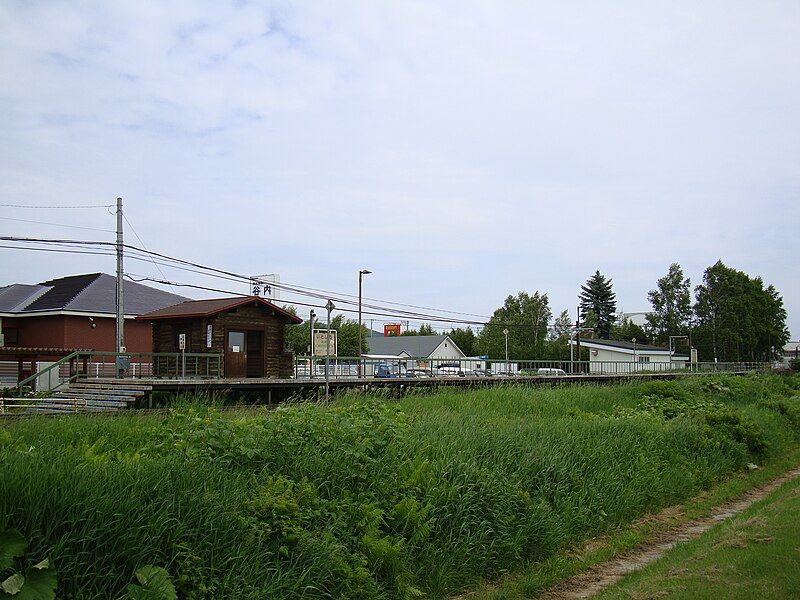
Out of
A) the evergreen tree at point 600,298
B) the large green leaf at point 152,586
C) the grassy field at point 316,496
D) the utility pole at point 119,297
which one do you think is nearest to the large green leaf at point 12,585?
the grassy field at point 316,496

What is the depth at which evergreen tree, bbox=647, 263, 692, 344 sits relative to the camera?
83.1 meters

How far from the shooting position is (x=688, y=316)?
83.4m

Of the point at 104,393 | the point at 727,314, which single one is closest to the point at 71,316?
the point at 104,393

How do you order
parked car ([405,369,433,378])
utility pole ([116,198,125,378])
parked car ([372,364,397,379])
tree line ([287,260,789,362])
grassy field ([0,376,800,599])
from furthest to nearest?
tree line ([287,260,789,362])
parked car ([405,369,433,378])
parked car ([372,364,397,379])
utility pole ([116,198,125,378])
grassy field ([0,376,800,599])

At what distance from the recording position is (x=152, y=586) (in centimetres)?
497

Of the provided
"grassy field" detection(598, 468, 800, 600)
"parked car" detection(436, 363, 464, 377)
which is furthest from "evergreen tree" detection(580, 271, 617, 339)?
"grassy field" detection(598, 468, 800, 600)

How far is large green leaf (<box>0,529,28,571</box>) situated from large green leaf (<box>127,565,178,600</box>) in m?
0.76

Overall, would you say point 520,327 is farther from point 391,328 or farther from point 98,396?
point 98,396

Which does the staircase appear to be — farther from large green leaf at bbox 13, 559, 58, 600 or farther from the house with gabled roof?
the house with gabled roof

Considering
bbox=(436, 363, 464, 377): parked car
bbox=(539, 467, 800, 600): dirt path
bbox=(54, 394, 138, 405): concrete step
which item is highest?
bbox=(54, 394, 138, 405): concrete step

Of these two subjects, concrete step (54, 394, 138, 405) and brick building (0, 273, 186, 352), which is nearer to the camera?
concrete step (54, 394, 138, 405)

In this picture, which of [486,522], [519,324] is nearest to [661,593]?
[486,522]

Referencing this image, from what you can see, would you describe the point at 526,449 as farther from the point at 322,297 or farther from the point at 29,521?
the point at 322,297

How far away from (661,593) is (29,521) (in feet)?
17.8
